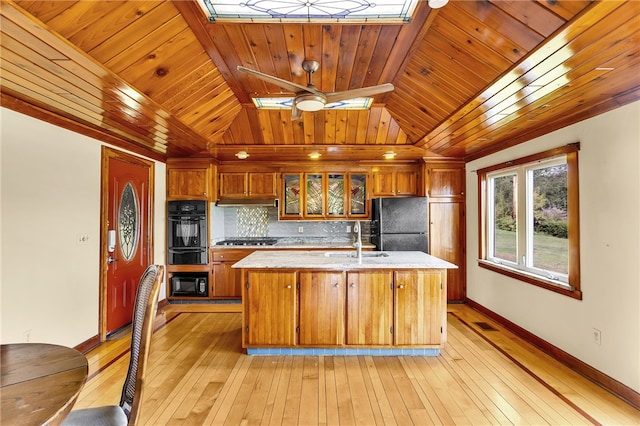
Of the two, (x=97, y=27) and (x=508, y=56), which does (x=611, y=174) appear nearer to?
(x=508, y=56)

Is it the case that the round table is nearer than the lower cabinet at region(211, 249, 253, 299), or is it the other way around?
the round table

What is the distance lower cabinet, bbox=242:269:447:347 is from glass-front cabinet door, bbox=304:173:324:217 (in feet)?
7.13

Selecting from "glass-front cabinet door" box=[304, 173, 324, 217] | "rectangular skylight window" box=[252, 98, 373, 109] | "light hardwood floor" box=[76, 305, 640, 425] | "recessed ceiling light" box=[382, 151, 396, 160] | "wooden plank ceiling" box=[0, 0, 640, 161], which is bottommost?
"light hardwood floor" box=[76, 305, 640, 425]

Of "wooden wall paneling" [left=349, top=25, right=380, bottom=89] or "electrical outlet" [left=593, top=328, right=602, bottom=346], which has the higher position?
"wooden wall paneling" [left=349, top=25, right=380, bottom=89]

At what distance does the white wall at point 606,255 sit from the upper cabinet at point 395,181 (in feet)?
6.58

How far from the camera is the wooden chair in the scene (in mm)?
1318

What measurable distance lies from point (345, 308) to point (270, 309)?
74 centimetres

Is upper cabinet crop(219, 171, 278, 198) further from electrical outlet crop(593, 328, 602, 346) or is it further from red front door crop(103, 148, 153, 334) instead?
electrical outlet crop(593, 328, 602, 346)

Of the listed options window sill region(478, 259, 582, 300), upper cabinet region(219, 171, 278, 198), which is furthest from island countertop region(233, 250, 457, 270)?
upper cabinet region(219, 171, 278, 198)

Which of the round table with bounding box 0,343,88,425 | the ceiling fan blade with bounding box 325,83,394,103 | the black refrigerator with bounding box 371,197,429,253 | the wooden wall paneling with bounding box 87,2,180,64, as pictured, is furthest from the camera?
the black refrigerator with bounding box 371,197,429,253

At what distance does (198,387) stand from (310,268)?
1349mm

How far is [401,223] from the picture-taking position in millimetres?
4801

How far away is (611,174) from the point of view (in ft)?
8.30

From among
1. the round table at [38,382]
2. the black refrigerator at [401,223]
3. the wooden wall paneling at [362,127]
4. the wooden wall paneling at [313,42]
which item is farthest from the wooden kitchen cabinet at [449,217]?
the round table at [38,382]
